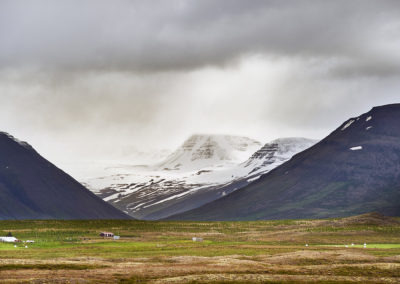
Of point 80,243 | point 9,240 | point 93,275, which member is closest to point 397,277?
point 93,275

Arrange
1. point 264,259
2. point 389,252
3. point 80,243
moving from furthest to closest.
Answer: point 80,243 → point 389,252 → point 264,259

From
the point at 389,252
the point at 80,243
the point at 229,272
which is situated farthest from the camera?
the point at 80,243

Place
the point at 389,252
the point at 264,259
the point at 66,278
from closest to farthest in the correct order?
1. the point at 66,278
2. the point at 264,259
3. the point at 389,252

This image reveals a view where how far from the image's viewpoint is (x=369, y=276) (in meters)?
97.1

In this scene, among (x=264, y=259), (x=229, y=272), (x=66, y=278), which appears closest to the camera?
(x=66, y=278)

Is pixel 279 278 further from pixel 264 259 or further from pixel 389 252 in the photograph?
pixel 389 252

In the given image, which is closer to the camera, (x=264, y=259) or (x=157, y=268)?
(x=157, y=268)

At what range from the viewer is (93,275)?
302 ft

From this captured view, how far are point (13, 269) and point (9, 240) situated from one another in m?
86.3

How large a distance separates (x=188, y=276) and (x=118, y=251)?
63382 mm

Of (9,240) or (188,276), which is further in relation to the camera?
(9,240)

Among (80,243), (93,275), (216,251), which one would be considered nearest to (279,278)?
(93,275)

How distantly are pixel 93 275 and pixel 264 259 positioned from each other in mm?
38068

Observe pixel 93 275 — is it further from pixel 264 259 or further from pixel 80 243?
pixel 80 243
